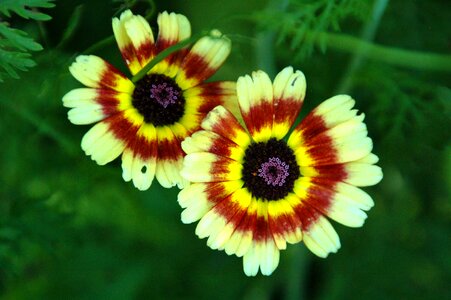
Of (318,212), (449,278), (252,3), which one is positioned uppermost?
(252,3)

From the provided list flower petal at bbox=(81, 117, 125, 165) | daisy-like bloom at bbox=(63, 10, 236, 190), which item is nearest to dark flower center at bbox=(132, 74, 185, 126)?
daisy-like bloom at bbox=(63, 10, 236, 190)

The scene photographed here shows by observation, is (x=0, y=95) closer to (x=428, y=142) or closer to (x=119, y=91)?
(x=119, y=91)

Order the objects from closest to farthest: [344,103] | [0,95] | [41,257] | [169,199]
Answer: [344,103], [0,95], [169,199], [41,257]

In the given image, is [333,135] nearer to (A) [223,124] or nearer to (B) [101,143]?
(A) [223,124]

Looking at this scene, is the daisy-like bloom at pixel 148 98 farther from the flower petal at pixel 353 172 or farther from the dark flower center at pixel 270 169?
the flower petal at pixel 353 172

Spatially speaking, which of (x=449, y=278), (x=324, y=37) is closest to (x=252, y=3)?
(x=324, y=37)

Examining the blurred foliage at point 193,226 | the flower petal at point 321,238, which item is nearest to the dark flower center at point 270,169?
the flower petal at point 321,238
